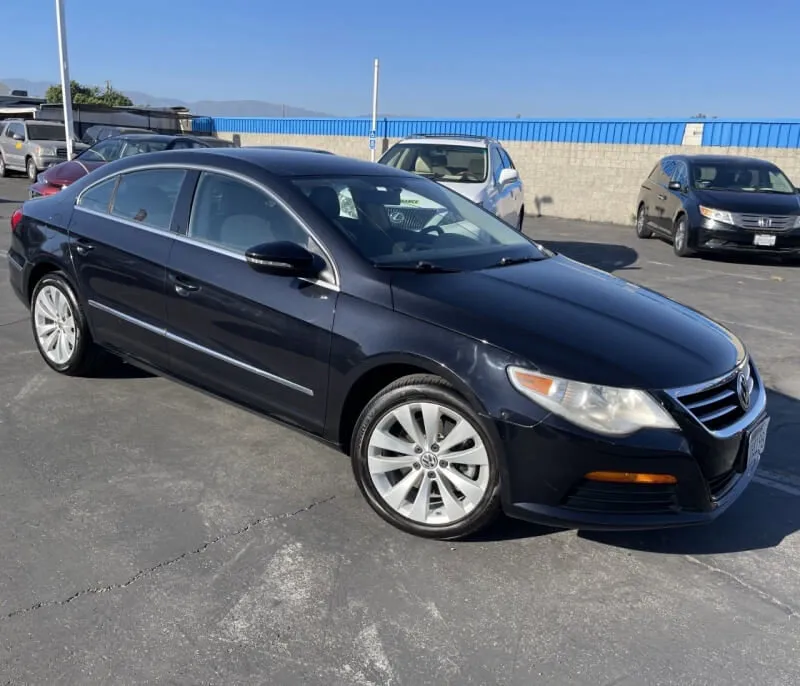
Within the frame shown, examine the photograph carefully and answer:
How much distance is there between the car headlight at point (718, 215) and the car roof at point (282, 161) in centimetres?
784

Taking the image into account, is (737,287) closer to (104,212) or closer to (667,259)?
(667,259)

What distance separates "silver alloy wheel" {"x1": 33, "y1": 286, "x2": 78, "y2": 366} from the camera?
477 cm

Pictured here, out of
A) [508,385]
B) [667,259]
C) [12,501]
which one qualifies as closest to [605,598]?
[508,385]

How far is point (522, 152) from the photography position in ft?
64.3

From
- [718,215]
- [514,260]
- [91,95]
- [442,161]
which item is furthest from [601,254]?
→ [91,95]

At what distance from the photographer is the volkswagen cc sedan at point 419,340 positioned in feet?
9.21

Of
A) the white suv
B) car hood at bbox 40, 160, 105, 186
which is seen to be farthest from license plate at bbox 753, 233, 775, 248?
car hood at bbox 40, 160, 105, 186

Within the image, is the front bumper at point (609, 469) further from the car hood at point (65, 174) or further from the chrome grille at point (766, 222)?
the car hood at point (65, 174)

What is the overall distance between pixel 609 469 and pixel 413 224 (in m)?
1.79

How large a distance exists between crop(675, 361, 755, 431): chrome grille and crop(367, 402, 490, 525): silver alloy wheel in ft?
2.69

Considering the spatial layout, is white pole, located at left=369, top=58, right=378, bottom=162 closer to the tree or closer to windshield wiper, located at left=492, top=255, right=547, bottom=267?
windshield wiper, located at left=492, top=255, right=547, bottom=267

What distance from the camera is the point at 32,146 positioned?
838 inches

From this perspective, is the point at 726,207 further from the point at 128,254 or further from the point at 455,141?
the point at 128,254

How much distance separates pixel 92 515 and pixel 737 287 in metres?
8.44
